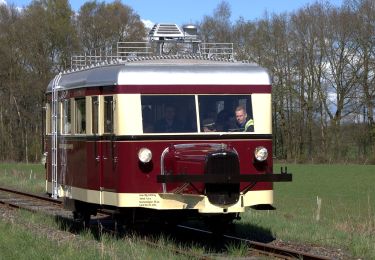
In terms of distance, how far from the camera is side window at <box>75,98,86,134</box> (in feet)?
41.4

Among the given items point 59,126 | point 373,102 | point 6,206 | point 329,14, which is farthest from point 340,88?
point 59,126

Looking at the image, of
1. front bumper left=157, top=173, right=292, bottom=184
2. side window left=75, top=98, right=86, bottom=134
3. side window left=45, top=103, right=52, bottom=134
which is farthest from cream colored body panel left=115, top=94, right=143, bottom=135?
side window left=45, top=103, right=52, bottom=134

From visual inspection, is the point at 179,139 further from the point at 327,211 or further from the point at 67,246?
the point at 327,211

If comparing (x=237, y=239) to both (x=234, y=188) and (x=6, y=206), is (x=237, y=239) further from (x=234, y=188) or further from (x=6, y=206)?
(x=6, y=206)

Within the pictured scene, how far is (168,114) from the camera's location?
37.4ft

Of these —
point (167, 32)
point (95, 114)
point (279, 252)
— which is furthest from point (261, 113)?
point (167, 32)

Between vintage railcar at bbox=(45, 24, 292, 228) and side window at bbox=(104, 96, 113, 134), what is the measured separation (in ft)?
0.05

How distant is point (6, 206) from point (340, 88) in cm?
4570

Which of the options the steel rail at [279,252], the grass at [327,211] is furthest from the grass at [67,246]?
the grass at [327,211]

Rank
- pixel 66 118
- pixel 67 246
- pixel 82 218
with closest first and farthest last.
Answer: pixel 67 246 < pixel 66 118 < pixel 82 218

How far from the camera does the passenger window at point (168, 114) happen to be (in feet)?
37.1

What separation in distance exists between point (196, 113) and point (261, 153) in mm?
1103

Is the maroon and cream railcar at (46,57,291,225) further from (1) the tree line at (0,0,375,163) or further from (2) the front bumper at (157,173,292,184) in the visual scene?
(1) the tree line at (0,0,375,163)

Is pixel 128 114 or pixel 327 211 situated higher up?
pixel 128 114
